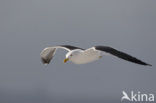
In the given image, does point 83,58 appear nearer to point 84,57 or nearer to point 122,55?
point 84,57

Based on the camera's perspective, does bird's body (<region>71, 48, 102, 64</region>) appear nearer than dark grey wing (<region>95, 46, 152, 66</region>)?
No

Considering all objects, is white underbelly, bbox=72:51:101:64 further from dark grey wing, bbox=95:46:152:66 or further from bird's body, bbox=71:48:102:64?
dark grey wing, bbox=95:46:152:66

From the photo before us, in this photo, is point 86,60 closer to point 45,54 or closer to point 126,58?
point 126,58

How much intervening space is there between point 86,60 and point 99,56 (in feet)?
1.38

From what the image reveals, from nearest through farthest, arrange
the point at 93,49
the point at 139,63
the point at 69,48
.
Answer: the point at 139,63
the point at 93,49
the point at 69,48

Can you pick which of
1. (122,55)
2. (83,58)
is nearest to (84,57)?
(83,58)

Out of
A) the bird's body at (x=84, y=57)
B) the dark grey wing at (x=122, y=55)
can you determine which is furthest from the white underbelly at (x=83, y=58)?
the dark grey wing at (x=122, y=55)

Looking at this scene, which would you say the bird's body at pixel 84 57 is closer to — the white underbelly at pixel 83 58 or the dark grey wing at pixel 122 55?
the white underbelly at pixel 83 58

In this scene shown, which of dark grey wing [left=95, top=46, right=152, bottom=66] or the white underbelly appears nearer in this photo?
dark grey wing [left=95, top=46, right=152, bottom=66]

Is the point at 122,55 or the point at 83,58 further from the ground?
the point at 122,55

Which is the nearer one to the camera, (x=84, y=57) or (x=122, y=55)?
(x=122, y=55)

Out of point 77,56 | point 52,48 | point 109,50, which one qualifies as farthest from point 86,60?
point 52,48

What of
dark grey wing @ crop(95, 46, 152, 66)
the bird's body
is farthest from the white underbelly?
dark grey wing @ crop(95, 46, 152, 66)

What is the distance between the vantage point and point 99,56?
1138 cm
